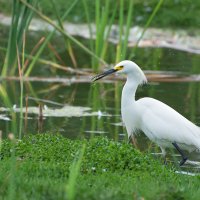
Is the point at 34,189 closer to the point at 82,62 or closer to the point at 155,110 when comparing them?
the point at 155,110

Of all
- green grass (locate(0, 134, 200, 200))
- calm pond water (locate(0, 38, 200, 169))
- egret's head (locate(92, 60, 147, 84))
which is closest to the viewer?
green grass (locate(0, 134, 200, 200))

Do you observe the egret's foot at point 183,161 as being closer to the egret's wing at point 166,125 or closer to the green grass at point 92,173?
the egret's wing at point 166,125

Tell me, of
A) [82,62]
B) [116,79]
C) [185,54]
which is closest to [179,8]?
[185,54]

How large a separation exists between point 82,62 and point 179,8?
13.0 ft

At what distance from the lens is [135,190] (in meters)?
6.09

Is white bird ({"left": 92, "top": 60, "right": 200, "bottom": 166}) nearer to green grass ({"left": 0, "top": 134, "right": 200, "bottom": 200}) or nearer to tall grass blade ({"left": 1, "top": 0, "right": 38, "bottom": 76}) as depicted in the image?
green grass ({"left": 0, "top": 134, "right": 200, "bottom": 200})

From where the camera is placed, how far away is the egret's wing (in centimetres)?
860

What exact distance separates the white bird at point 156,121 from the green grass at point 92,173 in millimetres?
811

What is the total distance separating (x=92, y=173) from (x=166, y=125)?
6.39 ft

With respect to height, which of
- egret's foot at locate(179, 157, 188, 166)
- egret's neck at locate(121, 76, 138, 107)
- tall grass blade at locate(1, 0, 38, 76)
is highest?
tall grass blade at locate(1, 0, 38, 76)

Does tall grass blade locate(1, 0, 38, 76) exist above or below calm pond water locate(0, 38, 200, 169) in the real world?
above

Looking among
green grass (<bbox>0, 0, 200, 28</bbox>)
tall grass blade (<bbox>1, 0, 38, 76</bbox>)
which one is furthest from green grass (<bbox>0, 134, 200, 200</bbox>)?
green grass (<bbox>0, 0, 200, 28</bbox>)

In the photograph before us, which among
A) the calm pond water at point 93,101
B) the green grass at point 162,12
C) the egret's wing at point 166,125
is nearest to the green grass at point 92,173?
the egret's wing at point 166,125

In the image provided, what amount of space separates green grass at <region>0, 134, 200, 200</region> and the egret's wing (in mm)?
783
